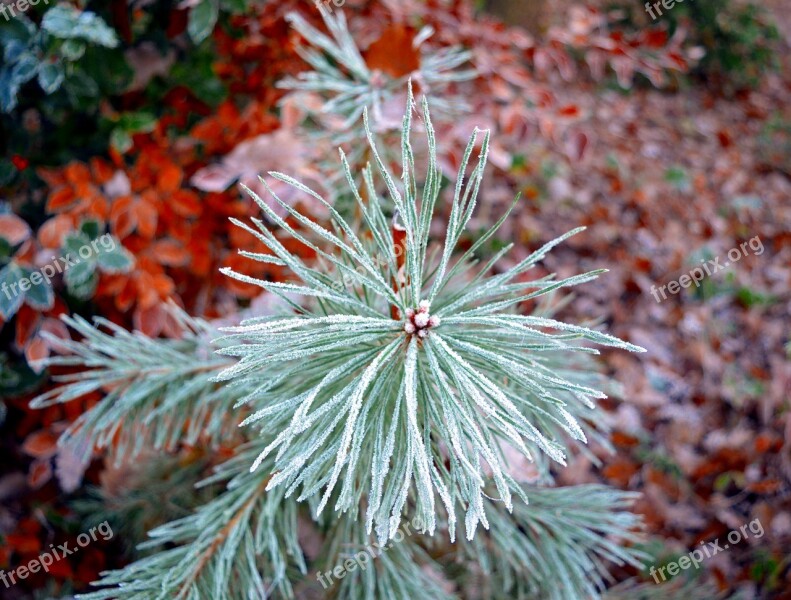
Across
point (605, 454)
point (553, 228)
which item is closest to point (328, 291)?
point (605, 454)

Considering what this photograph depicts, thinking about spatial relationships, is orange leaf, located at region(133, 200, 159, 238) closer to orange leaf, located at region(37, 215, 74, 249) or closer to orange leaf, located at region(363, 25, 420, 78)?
orange leaf, located at region(37, 215, 74, 249)

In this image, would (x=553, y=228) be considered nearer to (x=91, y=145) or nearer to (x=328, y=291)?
(x=91, y=145)

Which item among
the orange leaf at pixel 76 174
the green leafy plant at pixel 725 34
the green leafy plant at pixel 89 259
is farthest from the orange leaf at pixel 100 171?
the green leafy plant at pixel 725 34

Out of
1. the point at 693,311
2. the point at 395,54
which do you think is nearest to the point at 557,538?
the point at 395,54

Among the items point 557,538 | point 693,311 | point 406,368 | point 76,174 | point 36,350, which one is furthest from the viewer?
point 693,311

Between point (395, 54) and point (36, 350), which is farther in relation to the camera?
point (36, 350)

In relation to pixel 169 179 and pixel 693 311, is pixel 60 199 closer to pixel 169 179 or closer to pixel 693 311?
pixel 169 179

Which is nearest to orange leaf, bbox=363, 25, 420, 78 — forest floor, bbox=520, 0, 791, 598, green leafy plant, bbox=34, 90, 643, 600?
green leafy plant, bbox=34, 90, 643, 600

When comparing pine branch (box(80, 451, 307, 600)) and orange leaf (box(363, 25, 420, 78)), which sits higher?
orange leaf (box(363, 25, 420, 78))
